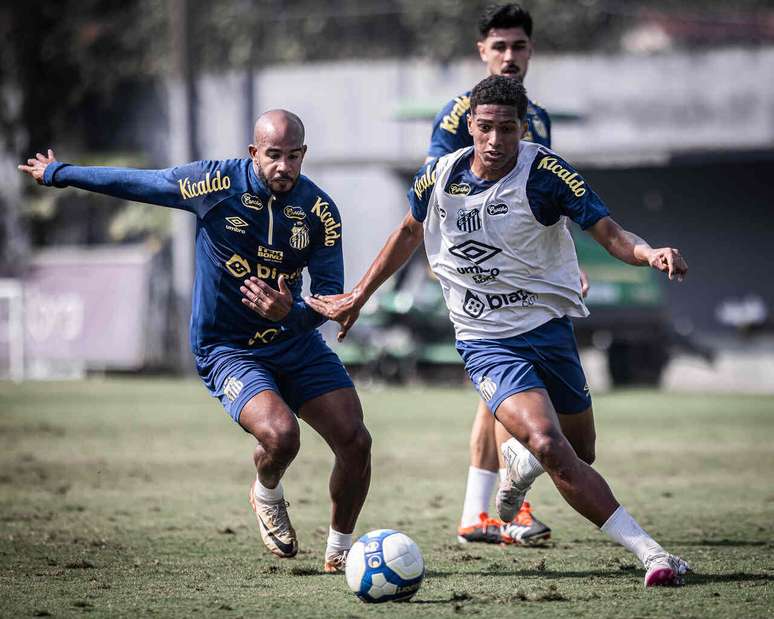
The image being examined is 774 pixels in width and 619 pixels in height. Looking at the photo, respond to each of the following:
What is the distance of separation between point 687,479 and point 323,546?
4.28 meters

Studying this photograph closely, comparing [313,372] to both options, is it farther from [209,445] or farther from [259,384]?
[209,445]

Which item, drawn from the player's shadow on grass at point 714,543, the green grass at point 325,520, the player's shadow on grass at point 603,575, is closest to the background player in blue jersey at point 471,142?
the green grass at point 325,520

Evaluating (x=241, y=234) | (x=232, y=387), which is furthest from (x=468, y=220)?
(x=232, y=387)

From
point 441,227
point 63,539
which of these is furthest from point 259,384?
point 63,539

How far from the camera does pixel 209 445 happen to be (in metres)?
13.9

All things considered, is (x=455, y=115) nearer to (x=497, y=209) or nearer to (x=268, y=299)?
(x=497, y=209)

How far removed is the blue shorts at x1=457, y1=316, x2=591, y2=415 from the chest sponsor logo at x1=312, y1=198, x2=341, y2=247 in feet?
2.89

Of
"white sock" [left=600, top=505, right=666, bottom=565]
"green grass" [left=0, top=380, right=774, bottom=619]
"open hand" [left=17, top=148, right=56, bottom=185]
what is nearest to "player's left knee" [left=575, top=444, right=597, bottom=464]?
"green grass" [left=0, top=380, right=774, bottom=619]

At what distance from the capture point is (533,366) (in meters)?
6.81

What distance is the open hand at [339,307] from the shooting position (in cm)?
700

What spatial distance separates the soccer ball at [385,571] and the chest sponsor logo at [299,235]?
5.56 ft

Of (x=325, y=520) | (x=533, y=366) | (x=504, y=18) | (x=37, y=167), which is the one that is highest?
(x=504, y=18)

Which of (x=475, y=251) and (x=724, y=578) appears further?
(x=475, y=251)

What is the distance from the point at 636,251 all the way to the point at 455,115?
77.4 inches
